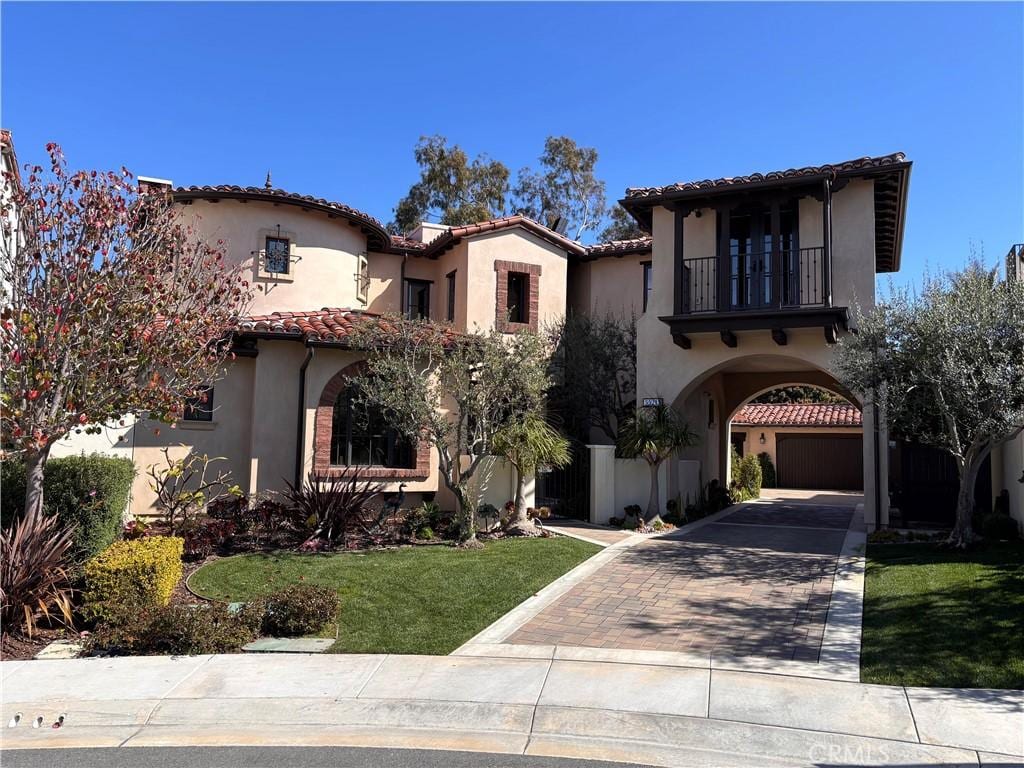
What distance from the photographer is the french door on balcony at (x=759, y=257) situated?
1567 cm

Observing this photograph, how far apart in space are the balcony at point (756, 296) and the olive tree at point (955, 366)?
2.27 metres

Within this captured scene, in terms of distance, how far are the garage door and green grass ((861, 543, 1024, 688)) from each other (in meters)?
20.6

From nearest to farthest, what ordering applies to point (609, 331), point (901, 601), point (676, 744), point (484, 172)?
point (676, 744) → point (901, 601) → point (609, 331) → point (484, 172)

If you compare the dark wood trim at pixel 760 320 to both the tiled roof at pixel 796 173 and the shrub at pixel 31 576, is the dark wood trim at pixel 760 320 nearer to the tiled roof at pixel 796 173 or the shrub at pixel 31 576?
the tiled roof at pixel 796 173

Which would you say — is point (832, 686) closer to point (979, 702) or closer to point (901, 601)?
point (979, 702)

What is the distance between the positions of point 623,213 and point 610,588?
92.2 feet

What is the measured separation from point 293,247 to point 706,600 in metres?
12.6

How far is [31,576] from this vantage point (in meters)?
8.28

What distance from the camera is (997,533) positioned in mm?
12336

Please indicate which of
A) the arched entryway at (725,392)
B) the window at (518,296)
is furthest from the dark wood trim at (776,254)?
the window at (518,296)

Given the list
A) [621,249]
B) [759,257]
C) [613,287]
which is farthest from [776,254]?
[613,287]

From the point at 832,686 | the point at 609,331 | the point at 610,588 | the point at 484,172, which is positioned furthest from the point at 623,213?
the point at 832,686

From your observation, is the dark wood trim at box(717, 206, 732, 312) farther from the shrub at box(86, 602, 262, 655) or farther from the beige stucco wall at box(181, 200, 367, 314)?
the shrub at box(86, 602, 262, 655)

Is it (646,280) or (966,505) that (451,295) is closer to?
(646,280)
